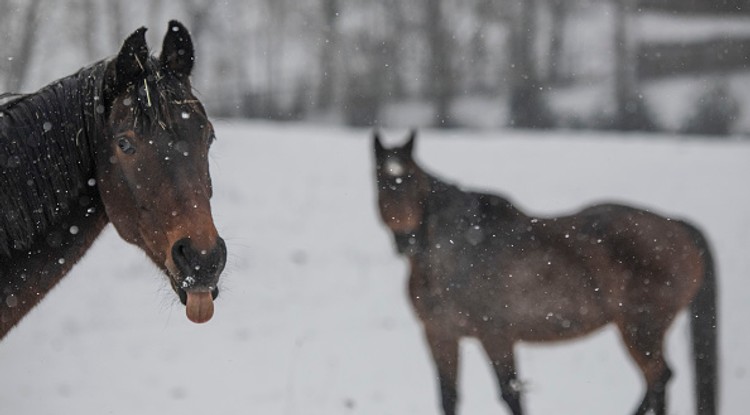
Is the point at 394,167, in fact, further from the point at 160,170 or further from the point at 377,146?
the point at 160,170

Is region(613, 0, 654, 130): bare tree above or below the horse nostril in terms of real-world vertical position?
below

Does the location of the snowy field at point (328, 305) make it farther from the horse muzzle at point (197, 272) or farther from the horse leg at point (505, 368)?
the horse muzzle at point (197, 272)

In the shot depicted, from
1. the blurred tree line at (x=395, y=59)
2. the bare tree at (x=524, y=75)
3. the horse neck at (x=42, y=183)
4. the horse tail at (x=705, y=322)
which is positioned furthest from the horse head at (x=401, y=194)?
the bare tree at (x=524, y=75)

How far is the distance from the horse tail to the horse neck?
401 cm

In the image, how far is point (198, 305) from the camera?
2.23 metres

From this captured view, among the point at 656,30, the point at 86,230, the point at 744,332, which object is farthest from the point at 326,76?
the point at 86,230

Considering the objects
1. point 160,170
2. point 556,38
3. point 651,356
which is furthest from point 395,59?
point 160,170

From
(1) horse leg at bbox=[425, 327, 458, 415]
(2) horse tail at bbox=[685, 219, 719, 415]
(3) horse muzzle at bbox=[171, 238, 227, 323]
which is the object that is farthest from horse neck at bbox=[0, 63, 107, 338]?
(2) horse tail at bbox=[685, 219, 719, 415]

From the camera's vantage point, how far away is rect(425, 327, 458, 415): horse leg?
16.1 feet

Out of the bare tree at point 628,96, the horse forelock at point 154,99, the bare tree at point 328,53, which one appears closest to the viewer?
the horse forelock at point 154,99

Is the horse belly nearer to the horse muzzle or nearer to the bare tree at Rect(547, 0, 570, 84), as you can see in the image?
the horse muzzle

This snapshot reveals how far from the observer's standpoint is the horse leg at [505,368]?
4777mm

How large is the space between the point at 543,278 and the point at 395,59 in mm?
13116

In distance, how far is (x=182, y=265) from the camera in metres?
2.22
